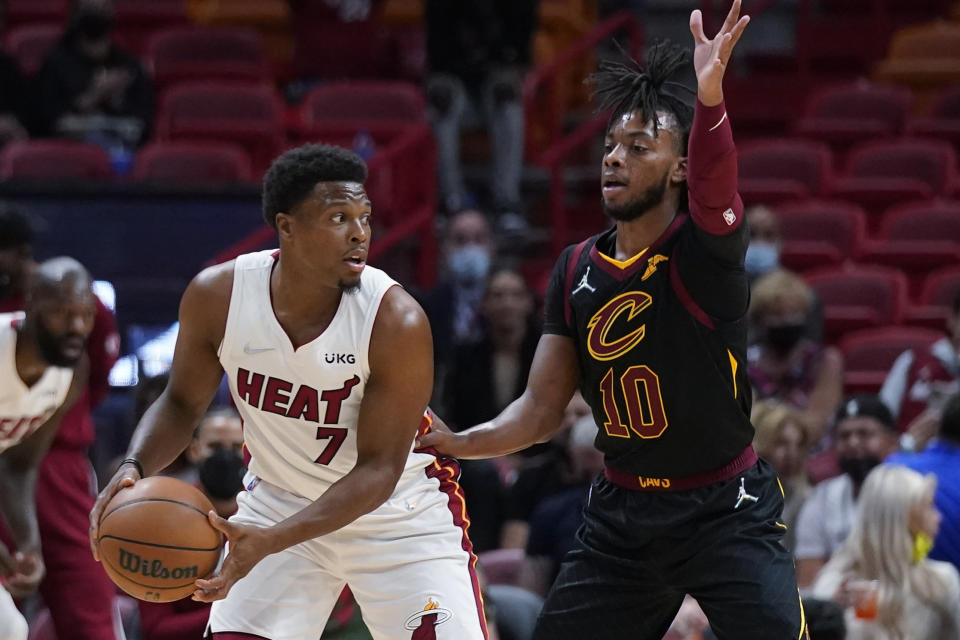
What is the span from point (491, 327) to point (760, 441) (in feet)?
6.43

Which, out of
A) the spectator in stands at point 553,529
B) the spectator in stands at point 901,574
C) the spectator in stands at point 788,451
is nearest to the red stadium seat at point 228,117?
the spectator in stands at point 553,529

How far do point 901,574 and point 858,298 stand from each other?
13.2ft

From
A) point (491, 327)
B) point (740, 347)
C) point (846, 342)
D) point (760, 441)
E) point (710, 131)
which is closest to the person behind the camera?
point (710, 131)

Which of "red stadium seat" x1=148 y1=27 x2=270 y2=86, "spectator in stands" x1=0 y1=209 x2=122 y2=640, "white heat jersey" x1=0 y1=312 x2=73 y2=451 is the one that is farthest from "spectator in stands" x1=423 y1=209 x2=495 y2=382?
"white heat jersey" x1=0 y1=312 x2=73 y2=451

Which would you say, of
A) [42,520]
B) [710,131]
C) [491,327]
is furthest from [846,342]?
[710,131]

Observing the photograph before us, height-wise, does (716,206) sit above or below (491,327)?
above

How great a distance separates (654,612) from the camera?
4461mm

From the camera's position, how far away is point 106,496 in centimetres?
432

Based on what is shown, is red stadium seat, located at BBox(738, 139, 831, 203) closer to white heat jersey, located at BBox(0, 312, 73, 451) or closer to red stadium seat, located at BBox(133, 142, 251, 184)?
red stadium seat, located at BBox(133, 142, 251, 184)

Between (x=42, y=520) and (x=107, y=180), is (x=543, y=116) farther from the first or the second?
(x=42, y=520)

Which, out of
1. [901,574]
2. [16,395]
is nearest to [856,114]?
[901,574]

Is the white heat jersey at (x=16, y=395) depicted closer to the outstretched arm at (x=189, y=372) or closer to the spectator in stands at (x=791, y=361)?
the outstretched arm at (x=189, y=372)

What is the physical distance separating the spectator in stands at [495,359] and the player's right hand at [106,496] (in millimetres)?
4123

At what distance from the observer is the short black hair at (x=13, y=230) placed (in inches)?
259
